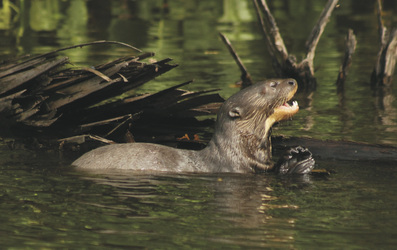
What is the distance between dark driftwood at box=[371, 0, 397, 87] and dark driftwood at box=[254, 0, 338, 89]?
1024 millimetres

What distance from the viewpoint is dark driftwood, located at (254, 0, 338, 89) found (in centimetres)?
1184

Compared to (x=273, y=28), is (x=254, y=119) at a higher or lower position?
lower

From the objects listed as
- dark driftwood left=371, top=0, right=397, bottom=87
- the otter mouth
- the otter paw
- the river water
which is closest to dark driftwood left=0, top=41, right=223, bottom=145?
the river water

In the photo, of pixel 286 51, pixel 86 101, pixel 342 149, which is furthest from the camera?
pixel 286 51

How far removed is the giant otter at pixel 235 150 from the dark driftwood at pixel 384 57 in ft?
16.2

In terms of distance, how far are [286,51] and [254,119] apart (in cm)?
482

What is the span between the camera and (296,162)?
755 cm

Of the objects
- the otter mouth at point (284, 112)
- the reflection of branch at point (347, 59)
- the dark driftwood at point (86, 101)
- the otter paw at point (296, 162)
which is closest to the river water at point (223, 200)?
the otter paw at point (296, 162)

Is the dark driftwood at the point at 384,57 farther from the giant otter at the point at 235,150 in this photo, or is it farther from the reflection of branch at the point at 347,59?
the giant otter at the point at 235,150

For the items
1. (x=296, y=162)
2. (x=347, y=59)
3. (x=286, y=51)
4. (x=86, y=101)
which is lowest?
(x=296, y=162)

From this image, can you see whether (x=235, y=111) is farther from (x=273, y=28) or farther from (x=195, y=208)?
(x=273, y=28)

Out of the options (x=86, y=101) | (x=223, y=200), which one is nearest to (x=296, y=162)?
(x=223, y=200)

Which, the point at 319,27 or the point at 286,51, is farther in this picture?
the point at 286,51

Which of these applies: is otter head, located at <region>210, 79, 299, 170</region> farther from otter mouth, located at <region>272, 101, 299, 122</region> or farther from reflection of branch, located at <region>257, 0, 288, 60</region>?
reflection of branch, located at <region>257, 0, 288, 60</region>
